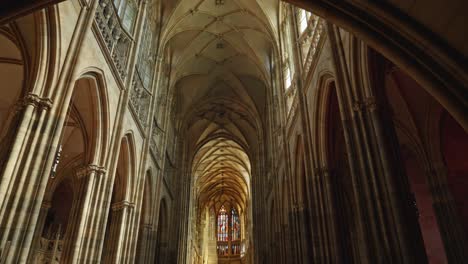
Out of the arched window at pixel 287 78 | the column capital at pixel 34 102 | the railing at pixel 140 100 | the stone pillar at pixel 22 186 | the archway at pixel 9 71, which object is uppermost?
the arched window at pixel 287 78

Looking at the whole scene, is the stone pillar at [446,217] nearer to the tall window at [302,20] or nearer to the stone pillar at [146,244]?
the tall window at [302,20]

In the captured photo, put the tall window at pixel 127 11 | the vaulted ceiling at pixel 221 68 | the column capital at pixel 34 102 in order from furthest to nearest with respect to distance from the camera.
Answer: the vaulted ceiling at pixel 221 68 < the tall window at pixel 127 11 < the column capital at pixel 34 102

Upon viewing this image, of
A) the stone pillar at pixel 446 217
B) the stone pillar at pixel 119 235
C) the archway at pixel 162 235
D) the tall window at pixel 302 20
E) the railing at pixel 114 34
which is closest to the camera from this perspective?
the stone pillar at pixel 446 217

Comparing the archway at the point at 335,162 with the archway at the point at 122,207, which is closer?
the archway at the point at 335,162

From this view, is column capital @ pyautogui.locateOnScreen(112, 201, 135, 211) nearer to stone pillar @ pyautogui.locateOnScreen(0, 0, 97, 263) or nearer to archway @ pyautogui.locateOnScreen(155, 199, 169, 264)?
stone pillar @ pyautogui.locateOnScreen(0, 0, 97, 263)

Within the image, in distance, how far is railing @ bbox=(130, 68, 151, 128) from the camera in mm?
13781

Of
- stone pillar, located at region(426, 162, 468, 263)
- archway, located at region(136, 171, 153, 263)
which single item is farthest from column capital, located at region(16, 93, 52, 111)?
stone pillar, located at region(426, 162, 468, 263)

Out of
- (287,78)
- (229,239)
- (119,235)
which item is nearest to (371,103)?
(119,235)

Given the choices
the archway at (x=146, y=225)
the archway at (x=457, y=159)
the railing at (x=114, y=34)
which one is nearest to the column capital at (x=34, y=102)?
the railing at (x=114, y=34)

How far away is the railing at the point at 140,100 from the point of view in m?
13.8

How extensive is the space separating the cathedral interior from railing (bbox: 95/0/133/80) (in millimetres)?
68

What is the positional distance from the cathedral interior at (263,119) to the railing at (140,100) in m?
0.13

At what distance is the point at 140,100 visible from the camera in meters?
14.8

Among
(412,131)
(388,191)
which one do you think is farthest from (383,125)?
(412,131)
